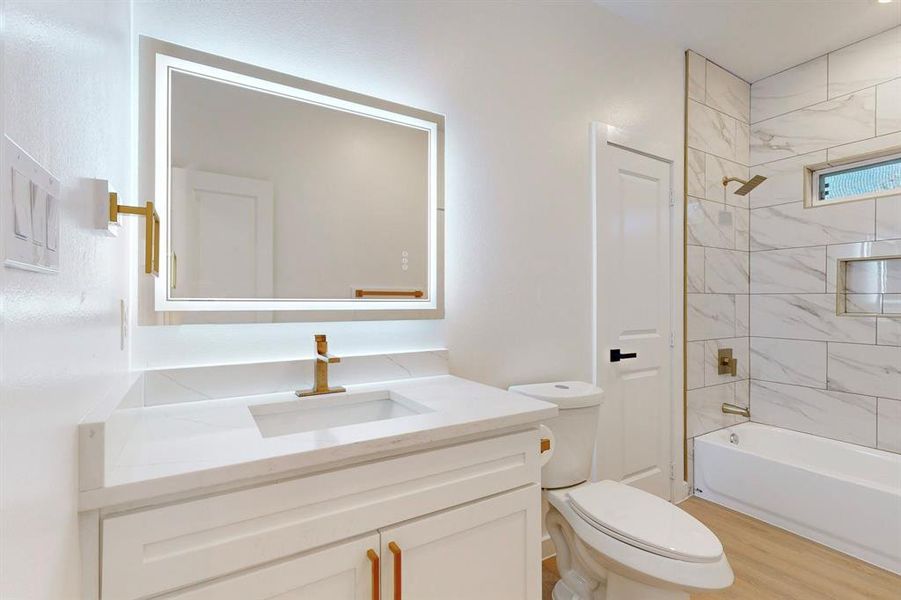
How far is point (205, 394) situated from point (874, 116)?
361 cm

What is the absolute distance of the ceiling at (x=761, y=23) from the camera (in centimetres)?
228

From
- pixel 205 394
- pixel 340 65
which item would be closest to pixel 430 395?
pixel 205 394

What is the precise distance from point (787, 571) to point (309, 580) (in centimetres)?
219

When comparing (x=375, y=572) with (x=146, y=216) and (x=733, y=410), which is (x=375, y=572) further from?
(x=733, y=410)

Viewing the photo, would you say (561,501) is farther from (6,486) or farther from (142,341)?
(6,486)

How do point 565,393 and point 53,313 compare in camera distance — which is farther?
point 565,393

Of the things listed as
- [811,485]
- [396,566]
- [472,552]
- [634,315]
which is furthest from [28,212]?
[811,485]

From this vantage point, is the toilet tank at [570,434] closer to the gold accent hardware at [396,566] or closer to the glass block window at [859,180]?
the gold accent hardware at [396,566]

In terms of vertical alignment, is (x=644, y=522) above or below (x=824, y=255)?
below

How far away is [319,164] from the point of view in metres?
1.47

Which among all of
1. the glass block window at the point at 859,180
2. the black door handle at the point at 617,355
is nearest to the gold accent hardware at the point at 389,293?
the black door handle at the point at 617,355

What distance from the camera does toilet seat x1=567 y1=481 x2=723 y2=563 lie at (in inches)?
51.2

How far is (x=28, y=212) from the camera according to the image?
1.52 feet

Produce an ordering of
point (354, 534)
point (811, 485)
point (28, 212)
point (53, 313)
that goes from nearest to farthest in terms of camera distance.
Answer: point (28, 212) → point (53, 313) → point (354, 534) → point (811, 485)
